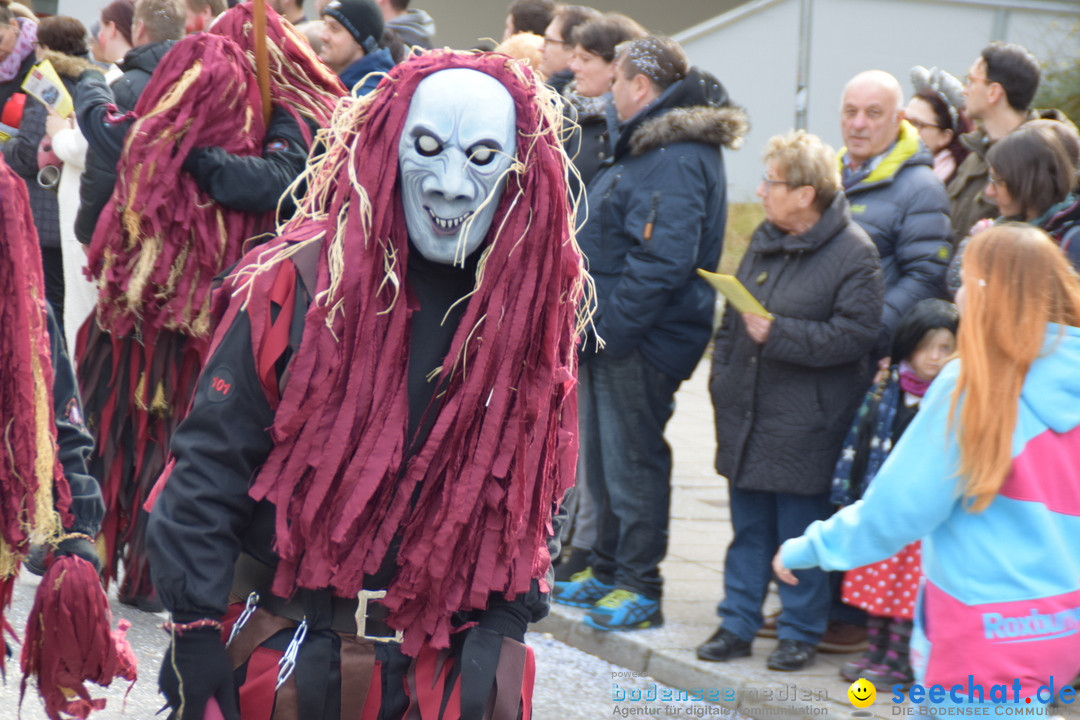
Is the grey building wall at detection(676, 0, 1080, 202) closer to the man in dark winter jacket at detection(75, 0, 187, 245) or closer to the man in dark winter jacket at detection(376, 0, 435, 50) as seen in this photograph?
the man in dark winter jacket at detection(376, 0, 435, 50)

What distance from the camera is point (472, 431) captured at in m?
2.35

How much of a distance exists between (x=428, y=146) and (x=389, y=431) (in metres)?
0.51

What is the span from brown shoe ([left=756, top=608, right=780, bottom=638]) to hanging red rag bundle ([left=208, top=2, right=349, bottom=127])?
2.53 m

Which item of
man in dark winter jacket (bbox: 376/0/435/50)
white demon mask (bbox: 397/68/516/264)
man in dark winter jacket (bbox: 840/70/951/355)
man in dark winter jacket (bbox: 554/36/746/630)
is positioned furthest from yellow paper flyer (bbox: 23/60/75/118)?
white demon mask (bbox: 397/68/516/264)

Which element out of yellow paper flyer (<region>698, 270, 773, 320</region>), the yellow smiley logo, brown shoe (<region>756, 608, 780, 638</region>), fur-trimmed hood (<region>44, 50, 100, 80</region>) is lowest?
brown shoe (<region>756, 608, 780, 638</region>)

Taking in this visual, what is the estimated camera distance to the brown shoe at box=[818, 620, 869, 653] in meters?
4.93

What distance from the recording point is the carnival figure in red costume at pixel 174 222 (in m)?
4.40

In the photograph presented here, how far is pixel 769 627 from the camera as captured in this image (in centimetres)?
514

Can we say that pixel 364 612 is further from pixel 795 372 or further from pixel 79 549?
pixel 795 372

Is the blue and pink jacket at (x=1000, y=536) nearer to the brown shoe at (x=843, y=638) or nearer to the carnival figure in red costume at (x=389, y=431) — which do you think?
the carnival figure in red costume at (x=389, y=431)

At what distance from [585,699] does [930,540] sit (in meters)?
1.95

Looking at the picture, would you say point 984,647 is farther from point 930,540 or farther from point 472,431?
point 472,431

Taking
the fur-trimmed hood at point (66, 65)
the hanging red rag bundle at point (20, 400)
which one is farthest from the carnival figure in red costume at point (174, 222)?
the fur-trimmed hood at point (66, 65)

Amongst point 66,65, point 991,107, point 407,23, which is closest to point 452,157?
point 991,107
